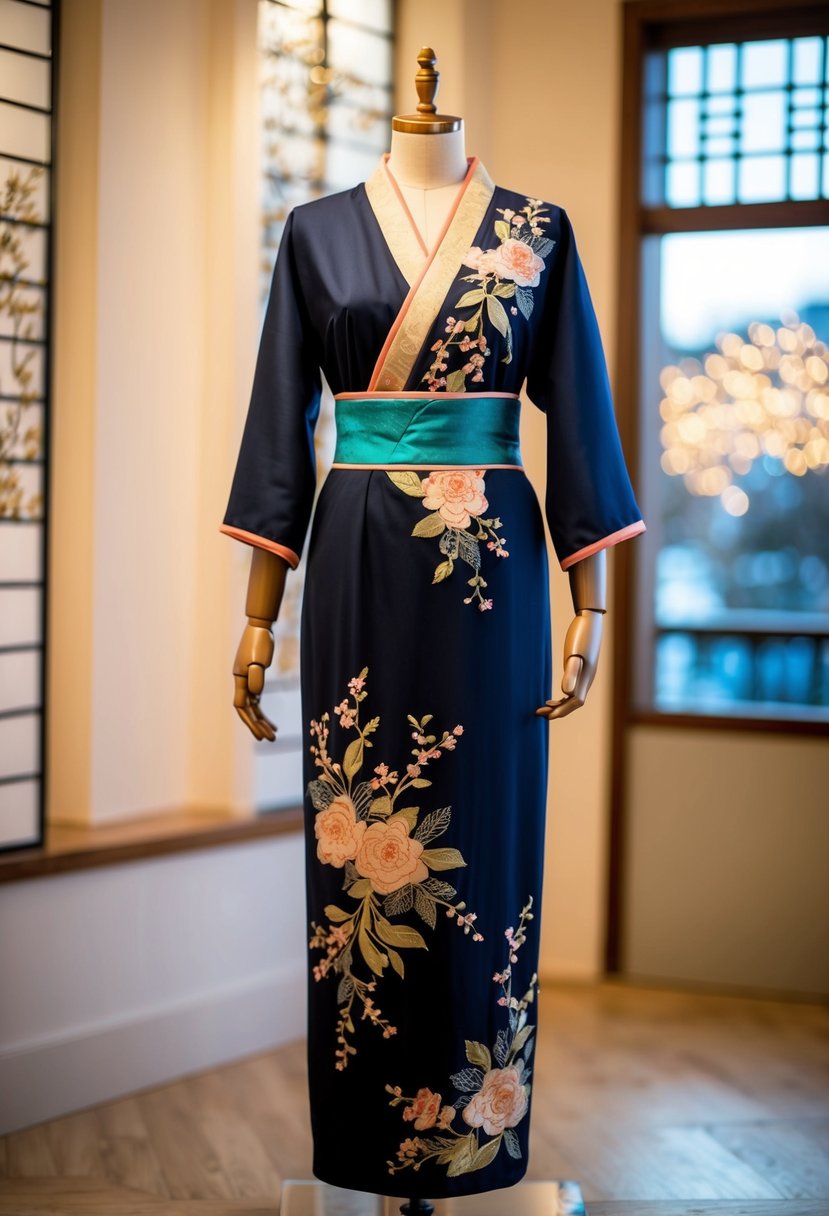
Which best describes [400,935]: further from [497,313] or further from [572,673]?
[497,313]

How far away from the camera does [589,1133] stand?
2.61 m

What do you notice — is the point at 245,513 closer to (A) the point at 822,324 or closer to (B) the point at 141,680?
(B) the point at 141,680

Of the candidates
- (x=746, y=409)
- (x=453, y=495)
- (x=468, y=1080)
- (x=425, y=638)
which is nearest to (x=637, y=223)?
(x=746, y=409)

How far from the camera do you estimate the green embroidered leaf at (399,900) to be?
1868 millimetres

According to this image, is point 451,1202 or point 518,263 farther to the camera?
point 451,1202

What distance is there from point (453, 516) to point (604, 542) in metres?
0.23

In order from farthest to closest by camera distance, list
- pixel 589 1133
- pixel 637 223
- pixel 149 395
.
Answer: pixel 637 223 < pixel 149 395 < pixel 589 1133

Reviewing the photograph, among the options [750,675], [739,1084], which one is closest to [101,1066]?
[739,1084]

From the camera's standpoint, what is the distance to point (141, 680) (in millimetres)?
2986

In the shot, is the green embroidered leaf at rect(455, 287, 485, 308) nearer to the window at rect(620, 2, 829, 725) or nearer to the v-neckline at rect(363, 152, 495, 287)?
the v-neckline at rect(363, 152, 495, 287)

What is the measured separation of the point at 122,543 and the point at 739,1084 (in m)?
1.73

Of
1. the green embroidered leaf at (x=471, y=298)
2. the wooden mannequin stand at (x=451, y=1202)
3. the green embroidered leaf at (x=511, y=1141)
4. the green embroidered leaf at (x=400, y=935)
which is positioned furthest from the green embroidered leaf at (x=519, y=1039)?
the green embroidered leaf at (x=471, y=298)

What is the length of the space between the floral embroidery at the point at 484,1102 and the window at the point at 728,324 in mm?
1719

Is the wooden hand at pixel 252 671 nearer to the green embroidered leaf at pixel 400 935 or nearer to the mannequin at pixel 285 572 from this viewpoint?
the mannequin at pixel 285 572
